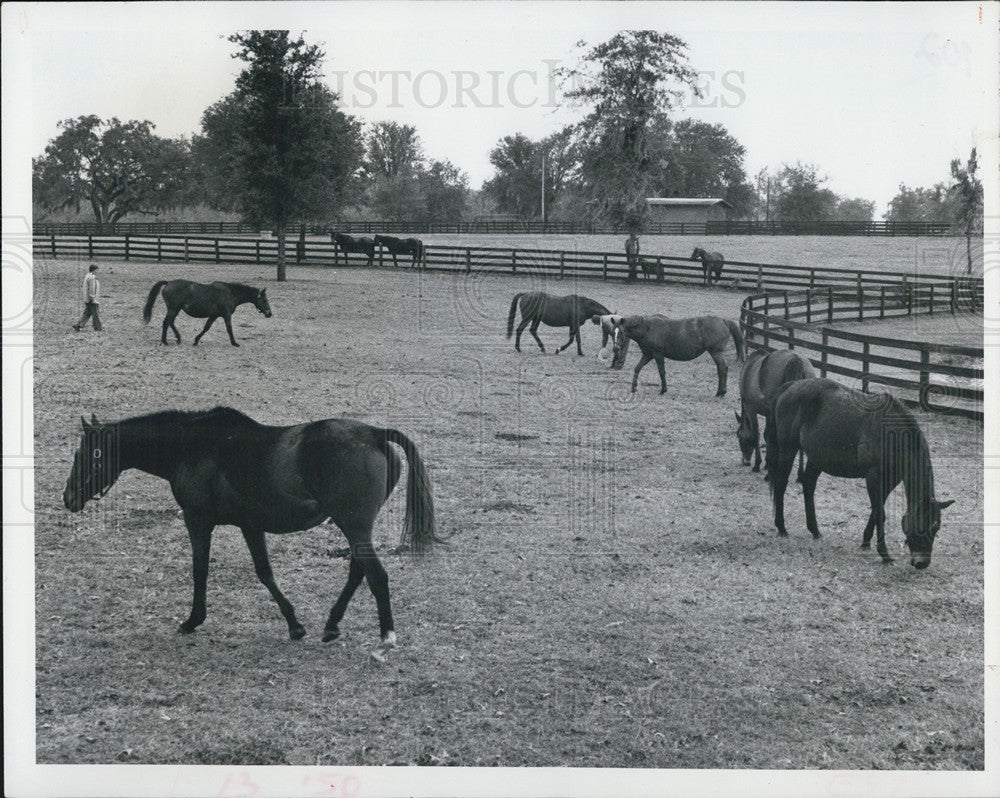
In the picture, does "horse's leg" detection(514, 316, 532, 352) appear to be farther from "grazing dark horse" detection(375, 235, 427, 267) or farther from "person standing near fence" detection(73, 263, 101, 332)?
"person standing near fence" detection(73, 263, 101, 332)

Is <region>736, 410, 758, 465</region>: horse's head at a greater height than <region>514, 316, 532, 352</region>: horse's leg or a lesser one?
lesser

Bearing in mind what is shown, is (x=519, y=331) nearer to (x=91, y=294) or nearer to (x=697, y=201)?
(x=91, y=294)

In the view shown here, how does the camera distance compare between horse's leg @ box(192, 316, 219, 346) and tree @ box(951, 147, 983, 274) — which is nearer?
tree @ box(951, 147, 983, 274)

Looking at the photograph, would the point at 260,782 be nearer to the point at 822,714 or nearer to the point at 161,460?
the point at 161,460

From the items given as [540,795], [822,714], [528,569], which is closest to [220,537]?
[528,569]

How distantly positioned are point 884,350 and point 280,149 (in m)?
12.1

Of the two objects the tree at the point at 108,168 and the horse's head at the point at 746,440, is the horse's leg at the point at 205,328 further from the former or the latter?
the horse's head at the point at 746,440

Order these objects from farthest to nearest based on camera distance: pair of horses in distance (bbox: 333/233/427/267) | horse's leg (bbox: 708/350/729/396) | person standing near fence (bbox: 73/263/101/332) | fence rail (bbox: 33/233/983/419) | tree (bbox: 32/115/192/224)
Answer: pair of horses in distance (bbox: 333/233/427/267) → horse's leg (bbox: 708/350/729/396) → fence rail (bbox: 33/233/983/419) → person standing near fence (bbox: 73/263/101/332) → tree (bbox: 32/115/192/224)

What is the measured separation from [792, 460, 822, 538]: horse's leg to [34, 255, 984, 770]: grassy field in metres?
0.20

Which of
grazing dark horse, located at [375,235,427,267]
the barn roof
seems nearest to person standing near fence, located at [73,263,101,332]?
grazing dark horse, located at [375,235,427,267]

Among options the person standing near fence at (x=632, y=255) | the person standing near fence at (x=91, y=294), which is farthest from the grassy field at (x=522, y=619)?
the person standing near fence at (x=632, y=255)

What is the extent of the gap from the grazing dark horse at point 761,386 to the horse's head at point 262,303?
711 cm

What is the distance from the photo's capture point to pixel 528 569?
22.4 feet

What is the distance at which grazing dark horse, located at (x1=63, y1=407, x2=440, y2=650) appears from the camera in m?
5.73
